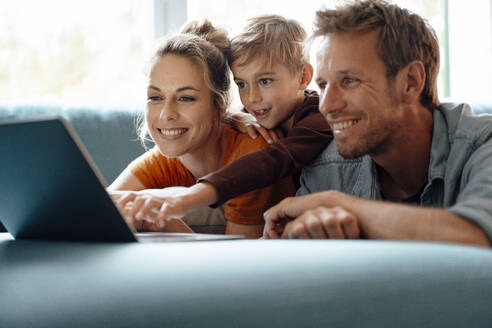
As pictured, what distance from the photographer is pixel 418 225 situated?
77cm

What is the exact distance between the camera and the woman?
1.51m

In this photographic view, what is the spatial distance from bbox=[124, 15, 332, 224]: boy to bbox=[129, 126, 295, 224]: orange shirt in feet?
0.24

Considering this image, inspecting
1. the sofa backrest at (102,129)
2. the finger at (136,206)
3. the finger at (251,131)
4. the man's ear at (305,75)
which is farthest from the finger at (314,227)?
the sofa backrest at (102,129)

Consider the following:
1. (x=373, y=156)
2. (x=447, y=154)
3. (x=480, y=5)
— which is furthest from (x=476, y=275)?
(x=480, y=5)

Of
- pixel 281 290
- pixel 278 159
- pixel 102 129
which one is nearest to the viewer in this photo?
pixel 281 290

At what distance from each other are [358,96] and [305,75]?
471 millimetres

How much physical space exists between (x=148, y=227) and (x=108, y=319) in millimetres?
666

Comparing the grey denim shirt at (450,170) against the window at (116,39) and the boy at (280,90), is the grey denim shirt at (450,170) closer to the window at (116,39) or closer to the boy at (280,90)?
the boy at (280,90)

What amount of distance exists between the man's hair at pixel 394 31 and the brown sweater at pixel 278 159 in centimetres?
27

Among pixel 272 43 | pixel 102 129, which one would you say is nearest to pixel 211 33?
pixel 272 43

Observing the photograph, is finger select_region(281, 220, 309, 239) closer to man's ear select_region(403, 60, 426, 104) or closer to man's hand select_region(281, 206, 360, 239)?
man's hand select_region(281, 206, 360, 239)

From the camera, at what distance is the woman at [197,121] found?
151cm

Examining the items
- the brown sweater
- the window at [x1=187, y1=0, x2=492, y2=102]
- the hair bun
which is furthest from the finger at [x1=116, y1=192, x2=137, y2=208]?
the window at [x1=187, y1=0, x2=492, y2=102]

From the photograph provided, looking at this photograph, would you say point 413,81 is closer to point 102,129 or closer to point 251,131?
point 251,131
